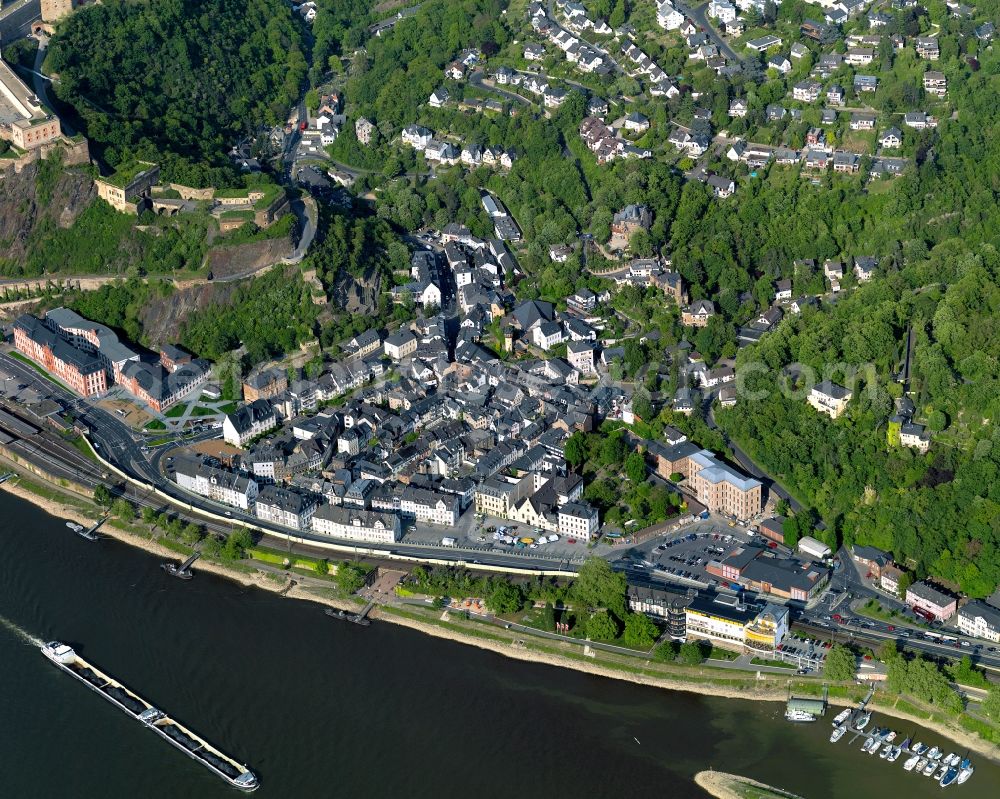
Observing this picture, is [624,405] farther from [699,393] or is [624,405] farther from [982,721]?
[982,721]

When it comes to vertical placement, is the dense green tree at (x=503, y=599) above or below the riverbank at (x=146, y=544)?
above

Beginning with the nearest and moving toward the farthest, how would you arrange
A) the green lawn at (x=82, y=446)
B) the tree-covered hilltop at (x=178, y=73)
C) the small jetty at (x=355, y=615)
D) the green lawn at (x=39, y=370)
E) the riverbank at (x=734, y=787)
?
1. the riverbank at (x=734, y=787)
2. the small jetty at (x=355, y=615)
3. the green lawn at (x=82, y=446)
4. the green lawn at (x=39, y=370)
5. the tree-covered hilltop at (x=178, y=73)

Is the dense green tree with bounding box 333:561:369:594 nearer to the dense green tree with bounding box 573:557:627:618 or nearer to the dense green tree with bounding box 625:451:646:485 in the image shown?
the dense green tree with bounding box 573:557:627:618

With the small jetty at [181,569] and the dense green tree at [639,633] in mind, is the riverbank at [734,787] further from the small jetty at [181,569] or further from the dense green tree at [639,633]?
the small jetty at [181,569]

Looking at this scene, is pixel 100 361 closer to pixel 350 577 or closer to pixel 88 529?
pixel 88 529

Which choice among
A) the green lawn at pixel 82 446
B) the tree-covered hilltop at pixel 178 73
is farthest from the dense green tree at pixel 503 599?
the tree-covered hilltop at pixel 178 73

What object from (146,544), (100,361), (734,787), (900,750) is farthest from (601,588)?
(100,361)

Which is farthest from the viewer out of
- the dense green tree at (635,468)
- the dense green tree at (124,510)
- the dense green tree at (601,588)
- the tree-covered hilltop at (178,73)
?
the tree-covered hilltop at (178,73)
